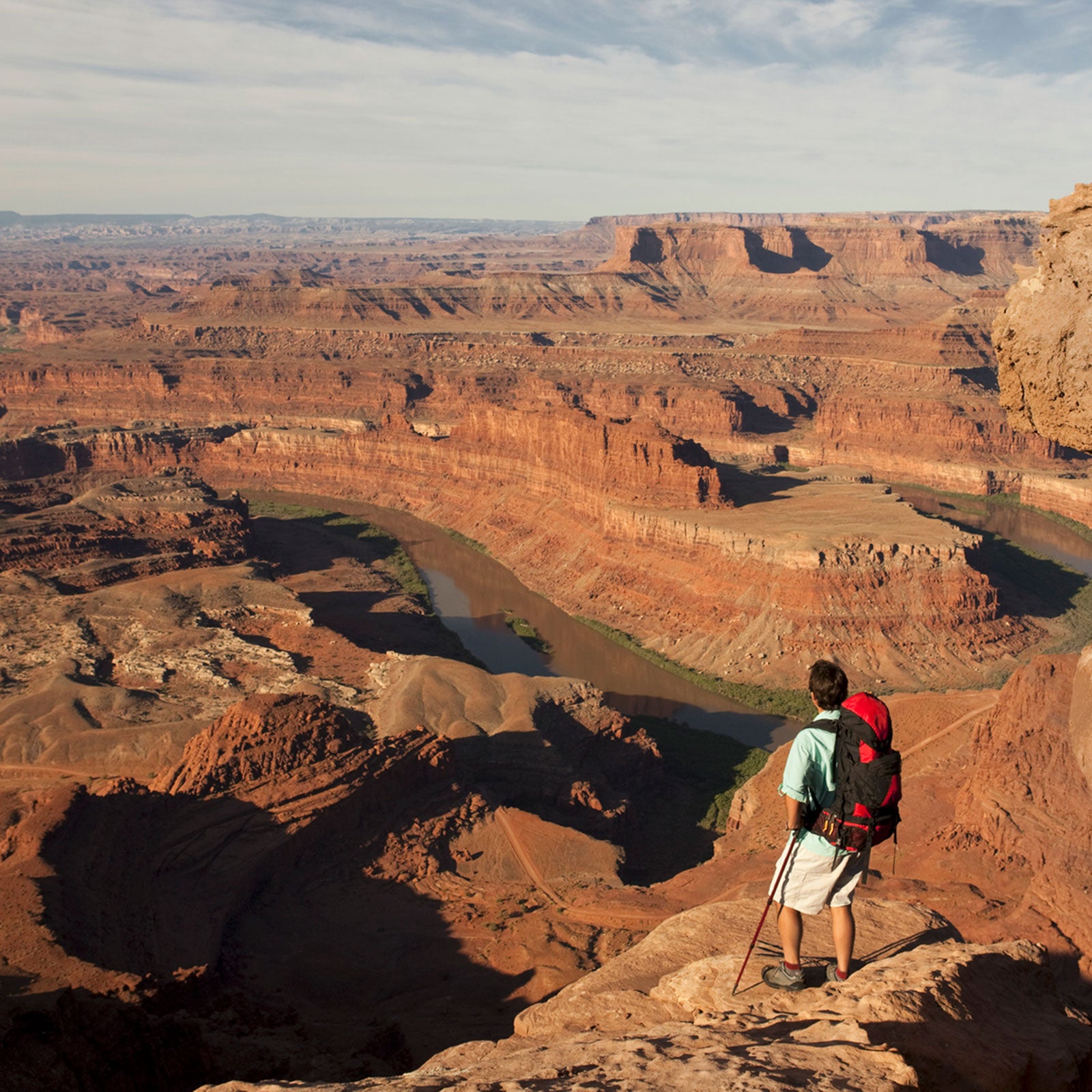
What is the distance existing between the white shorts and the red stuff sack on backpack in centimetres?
40

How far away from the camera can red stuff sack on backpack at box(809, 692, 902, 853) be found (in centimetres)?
923

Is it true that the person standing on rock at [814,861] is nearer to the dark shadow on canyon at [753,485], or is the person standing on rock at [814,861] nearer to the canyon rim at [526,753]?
the canyon rim at [526,753]

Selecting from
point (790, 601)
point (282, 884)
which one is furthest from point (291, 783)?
point (790, 601)

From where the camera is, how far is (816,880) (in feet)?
32.4

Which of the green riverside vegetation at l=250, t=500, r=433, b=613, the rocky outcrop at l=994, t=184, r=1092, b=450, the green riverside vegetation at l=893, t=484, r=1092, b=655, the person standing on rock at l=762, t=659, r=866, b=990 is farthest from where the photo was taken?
the green riverside vegetation at l=250, t=500, r=433, b=613

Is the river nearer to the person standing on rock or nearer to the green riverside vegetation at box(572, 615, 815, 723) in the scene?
the green riverside vegetation at box(572, 615, 815, 723)

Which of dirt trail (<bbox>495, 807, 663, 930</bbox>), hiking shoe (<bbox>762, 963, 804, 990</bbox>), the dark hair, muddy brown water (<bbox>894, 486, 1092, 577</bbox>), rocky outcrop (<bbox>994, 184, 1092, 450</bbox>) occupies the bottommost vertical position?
dirt trail (<bbox>495, 807, 663, 930</bbox>)

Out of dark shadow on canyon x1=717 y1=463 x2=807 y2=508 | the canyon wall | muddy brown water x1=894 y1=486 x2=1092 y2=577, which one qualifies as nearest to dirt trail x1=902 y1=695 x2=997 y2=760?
the canyon wall

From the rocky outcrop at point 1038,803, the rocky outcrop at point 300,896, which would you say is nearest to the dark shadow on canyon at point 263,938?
the rocky outcrop at point 300,896

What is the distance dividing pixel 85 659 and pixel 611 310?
141m

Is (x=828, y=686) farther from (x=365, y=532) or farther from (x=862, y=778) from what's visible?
(x=365, y=532)

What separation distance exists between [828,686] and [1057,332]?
5.14 m

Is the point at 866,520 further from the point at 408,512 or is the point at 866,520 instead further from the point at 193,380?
the point at 193,380

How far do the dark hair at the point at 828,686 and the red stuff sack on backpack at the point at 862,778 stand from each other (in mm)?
139
